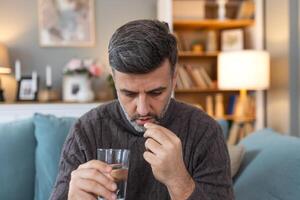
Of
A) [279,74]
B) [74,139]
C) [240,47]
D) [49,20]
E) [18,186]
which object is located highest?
[49,20]

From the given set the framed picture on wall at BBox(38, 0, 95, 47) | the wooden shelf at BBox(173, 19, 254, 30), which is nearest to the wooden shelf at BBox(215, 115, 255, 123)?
the wooden shelf at BBox(173, 19, 254, 30)

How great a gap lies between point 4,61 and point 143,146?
8.68 ft

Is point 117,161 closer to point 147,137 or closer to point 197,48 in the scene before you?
point 147,137

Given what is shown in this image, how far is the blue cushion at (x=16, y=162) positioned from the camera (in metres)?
1.89

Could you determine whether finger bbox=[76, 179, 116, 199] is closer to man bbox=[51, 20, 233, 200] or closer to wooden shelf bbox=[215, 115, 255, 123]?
man bbox=[51, 20, 233, 200]

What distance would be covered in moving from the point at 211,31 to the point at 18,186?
268 cm

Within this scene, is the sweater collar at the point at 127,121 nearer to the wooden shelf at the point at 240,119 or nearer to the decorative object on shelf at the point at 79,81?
the decorative object on shelf at the point at 79,81

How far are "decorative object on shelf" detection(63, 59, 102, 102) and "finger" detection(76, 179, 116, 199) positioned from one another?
2.71 metres

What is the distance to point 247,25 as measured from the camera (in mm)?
4035

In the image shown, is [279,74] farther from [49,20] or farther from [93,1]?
[49,20]

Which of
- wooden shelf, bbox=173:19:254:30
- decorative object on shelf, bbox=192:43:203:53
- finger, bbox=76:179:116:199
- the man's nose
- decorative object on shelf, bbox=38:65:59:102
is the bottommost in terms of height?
finger, bbox=76:179:116:199

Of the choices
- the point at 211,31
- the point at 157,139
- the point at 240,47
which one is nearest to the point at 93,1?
the point at 211,31

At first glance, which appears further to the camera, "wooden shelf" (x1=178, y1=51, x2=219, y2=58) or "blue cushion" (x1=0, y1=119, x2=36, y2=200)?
"wooden shelf" (x1=178, y1=51, x2=219, y2=58)

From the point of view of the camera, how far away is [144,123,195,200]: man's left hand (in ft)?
3.22
